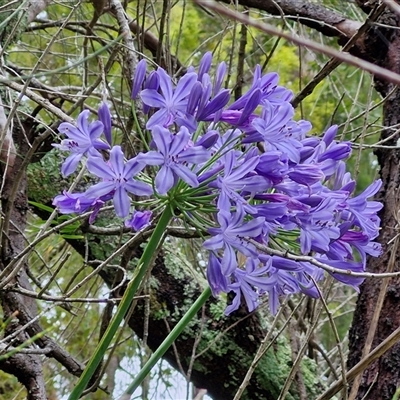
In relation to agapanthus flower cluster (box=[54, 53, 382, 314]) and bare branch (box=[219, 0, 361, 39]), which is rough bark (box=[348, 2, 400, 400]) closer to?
bare branch (box=[219, 0, 361, 39])

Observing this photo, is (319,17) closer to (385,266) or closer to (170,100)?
(385,266)

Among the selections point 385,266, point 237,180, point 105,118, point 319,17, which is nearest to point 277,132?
point 237,180

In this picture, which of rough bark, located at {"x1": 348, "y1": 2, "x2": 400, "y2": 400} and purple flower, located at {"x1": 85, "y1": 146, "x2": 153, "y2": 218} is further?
rough bark, located at {"x1": 348, "y1": 2, "x2": 400, "y2": 400}

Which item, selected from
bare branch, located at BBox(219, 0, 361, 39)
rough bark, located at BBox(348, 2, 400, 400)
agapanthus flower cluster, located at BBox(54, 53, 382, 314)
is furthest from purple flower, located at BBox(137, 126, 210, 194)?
bare branch, located at BBox(219, 0, 361, 39)

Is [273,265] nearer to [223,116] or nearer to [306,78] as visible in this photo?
[223,116]

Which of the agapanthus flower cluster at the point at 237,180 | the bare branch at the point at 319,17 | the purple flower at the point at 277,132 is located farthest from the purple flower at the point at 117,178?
the bare branch at the point at 319,17

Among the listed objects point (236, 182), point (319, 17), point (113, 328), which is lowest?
point (113, 328)
